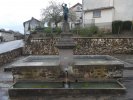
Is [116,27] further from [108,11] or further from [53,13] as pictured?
[53,13]

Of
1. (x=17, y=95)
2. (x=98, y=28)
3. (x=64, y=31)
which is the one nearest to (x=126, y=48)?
(x=98, y=28)

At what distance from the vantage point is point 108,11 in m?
32.7

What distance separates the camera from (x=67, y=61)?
12273 millimetres

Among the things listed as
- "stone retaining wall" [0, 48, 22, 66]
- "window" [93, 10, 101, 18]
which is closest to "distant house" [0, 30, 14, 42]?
"window" [93, 10, 101, 18]

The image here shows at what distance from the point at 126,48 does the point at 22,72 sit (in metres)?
16.1

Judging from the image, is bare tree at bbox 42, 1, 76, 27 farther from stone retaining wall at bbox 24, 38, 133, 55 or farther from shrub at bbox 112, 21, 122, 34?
stone retaining wall at bbox 24, 38, 133, 55

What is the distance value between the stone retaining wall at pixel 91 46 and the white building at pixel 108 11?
5.72 metres

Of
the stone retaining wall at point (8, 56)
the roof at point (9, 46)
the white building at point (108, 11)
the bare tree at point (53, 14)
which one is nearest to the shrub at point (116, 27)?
the white building at point (108, 11)

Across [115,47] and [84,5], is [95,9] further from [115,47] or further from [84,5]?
[115,47]

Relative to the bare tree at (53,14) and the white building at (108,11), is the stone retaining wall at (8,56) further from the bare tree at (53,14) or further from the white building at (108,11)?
the bare tree at (53,14)

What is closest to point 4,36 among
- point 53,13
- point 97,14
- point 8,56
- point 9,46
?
point 53,13

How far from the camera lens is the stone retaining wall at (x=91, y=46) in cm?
2567

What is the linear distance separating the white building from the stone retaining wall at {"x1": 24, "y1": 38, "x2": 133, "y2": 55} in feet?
18.8

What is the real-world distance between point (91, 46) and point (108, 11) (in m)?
8.71
